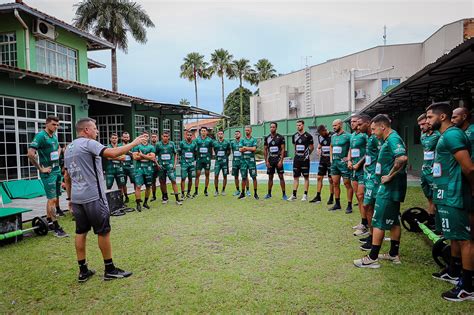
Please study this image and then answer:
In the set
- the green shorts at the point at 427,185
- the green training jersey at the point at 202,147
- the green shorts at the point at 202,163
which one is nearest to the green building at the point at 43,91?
the green training jersey at the point at 202,147

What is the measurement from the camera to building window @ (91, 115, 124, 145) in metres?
16.2

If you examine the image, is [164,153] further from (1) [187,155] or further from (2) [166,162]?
(1) [187,155]

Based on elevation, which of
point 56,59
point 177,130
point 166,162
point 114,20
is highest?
point 114,20

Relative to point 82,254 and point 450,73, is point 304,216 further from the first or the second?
point 82,254

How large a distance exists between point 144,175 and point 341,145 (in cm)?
459

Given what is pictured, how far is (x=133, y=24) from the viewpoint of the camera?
82.0ft

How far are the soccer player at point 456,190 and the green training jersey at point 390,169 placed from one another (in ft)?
1.93

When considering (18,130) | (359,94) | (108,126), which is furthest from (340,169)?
(359,94)

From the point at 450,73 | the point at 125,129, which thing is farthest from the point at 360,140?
the point at 125,129

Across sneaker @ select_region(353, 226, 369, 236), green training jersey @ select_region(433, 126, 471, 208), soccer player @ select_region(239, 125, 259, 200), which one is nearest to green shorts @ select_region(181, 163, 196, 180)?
soccer player @ select_region(239, 125, 259, 200)

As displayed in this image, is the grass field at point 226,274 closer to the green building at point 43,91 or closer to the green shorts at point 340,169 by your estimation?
the green shorts at point 340,169

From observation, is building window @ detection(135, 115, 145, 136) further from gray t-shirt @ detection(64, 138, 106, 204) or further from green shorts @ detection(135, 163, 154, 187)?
gray t-shirt @ detection(64, 138, 106, 204)

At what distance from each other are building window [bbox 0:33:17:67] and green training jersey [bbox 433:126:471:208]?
1421 centimetres

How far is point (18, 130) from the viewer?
1027 cm
